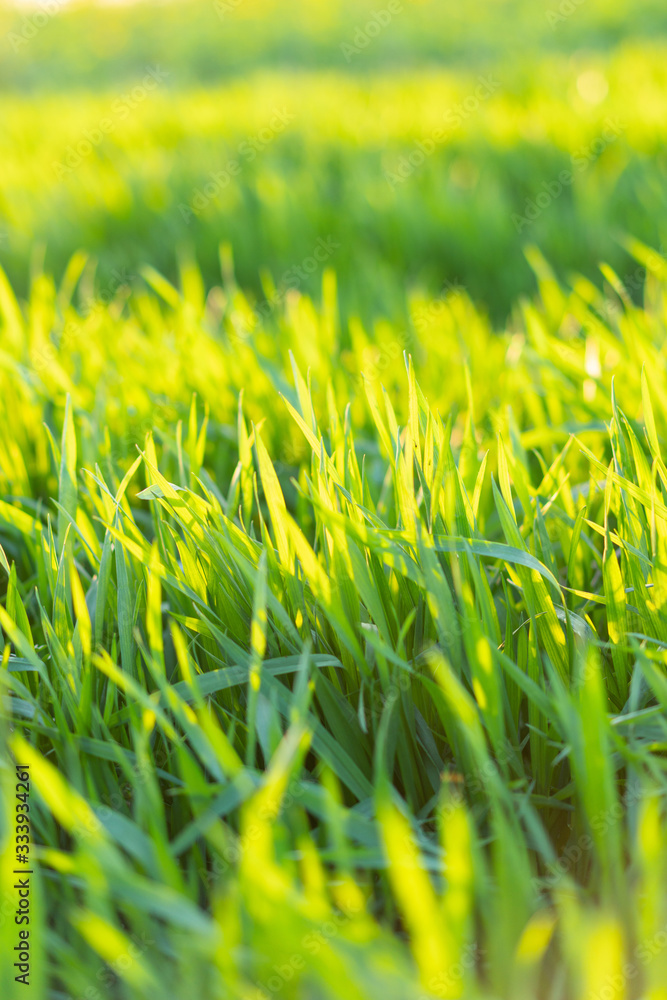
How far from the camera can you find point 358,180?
2.02 metres

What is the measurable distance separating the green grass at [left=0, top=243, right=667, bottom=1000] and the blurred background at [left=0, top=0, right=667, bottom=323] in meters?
0.67

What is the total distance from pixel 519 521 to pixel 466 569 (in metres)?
0.16

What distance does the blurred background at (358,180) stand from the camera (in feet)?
5.54

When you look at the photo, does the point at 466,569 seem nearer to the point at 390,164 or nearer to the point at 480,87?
the point at 390,164

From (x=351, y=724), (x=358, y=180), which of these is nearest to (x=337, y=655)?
(x=351, y=724)

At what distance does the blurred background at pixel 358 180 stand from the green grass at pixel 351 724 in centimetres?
67

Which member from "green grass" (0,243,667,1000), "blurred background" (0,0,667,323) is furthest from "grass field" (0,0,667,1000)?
"blurred background" (0,0,667,323)

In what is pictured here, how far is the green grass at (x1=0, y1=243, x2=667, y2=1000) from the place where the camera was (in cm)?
35

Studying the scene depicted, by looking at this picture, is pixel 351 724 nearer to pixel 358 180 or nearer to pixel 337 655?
pixel 337 655

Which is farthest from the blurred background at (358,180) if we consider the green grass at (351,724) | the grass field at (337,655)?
the green grass at (351,724)

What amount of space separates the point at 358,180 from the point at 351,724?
181 cm

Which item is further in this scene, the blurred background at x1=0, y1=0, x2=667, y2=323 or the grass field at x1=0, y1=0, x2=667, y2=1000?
the blurred background at x1=0, y1=0, x2=667, y2=323

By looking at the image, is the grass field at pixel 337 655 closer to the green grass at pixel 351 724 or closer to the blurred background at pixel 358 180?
the green grass at pixel 351 724

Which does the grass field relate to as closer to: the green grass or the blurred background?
the green grass
